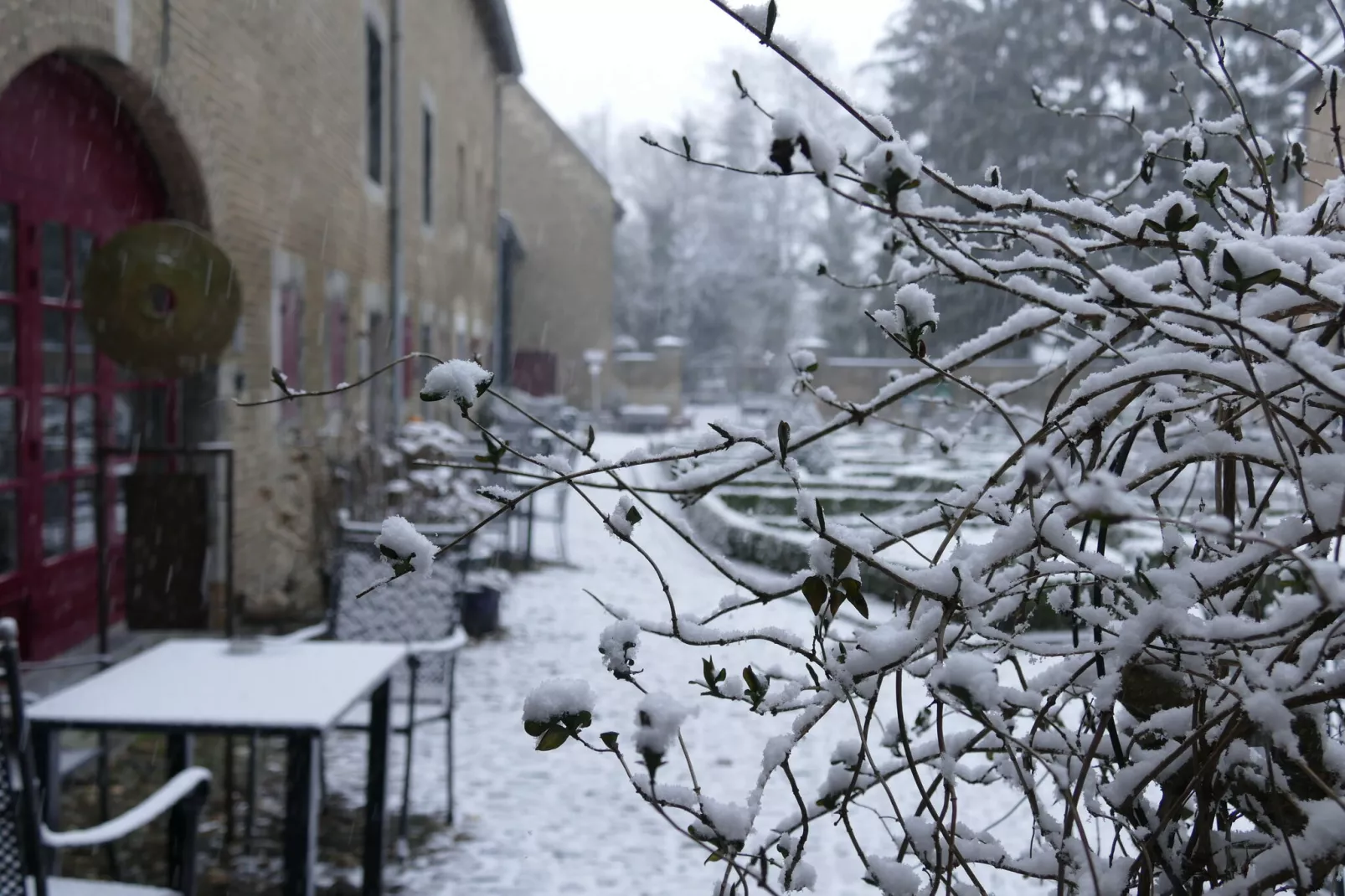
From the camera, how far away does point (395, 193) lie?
1098 centimetres

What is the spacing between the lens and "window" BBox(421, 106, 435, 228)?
42.7 ft

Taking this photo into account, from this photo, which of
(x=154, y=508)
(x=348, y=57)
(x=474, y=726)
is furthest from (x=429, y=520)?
(x=348, y=57)

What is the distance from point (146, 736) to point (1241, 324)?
17.5 feet

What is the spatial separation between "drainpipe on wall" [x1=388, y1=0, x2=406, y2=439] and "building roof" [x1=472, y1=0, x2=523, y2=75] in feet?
17.3

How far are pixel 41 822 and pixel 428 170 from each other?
11.8m

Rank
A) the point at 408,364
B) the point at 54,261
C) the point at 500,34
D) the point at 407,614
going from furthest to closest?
1. the point at 500,34
2. the point at 408,364
3. the point at 54,261
4. the point at 407,614

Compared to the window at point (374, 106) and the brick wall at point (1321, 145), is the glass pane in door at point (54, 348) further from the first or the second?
the window at point (374, 106)

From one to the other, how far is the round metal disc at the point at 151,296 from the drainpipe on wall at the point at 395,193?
6.13 meters

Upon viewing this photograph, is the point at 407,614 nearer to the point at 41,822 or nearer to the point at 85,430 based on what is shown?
the point at 85,430

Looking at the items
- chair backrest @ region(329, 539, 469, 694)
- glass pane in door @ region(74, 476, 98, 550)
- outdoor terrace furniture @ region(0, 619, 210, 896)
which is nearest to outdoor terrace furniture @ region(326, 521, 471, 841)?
chair backrest @ region(329, 539, 469, 694)

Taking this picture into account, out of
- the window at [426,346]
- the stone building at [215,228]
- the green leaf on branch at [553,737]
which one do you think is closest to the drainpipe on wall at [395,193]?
the stone building at [215,228]

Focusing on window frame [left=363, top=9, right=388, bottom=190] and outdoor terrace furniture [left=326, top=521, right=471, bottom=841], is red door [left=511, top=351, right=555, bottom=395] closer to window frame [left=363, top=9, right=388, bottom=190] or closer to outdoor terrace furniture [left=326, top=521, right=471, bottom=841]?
window frame [left=363, top=9, right=388, bottom=190]

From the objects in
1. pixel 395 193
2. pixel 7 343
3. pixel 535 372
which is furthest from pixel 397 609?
pixel 535 372

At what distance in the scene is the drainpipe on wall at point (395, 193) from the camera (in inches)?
425
